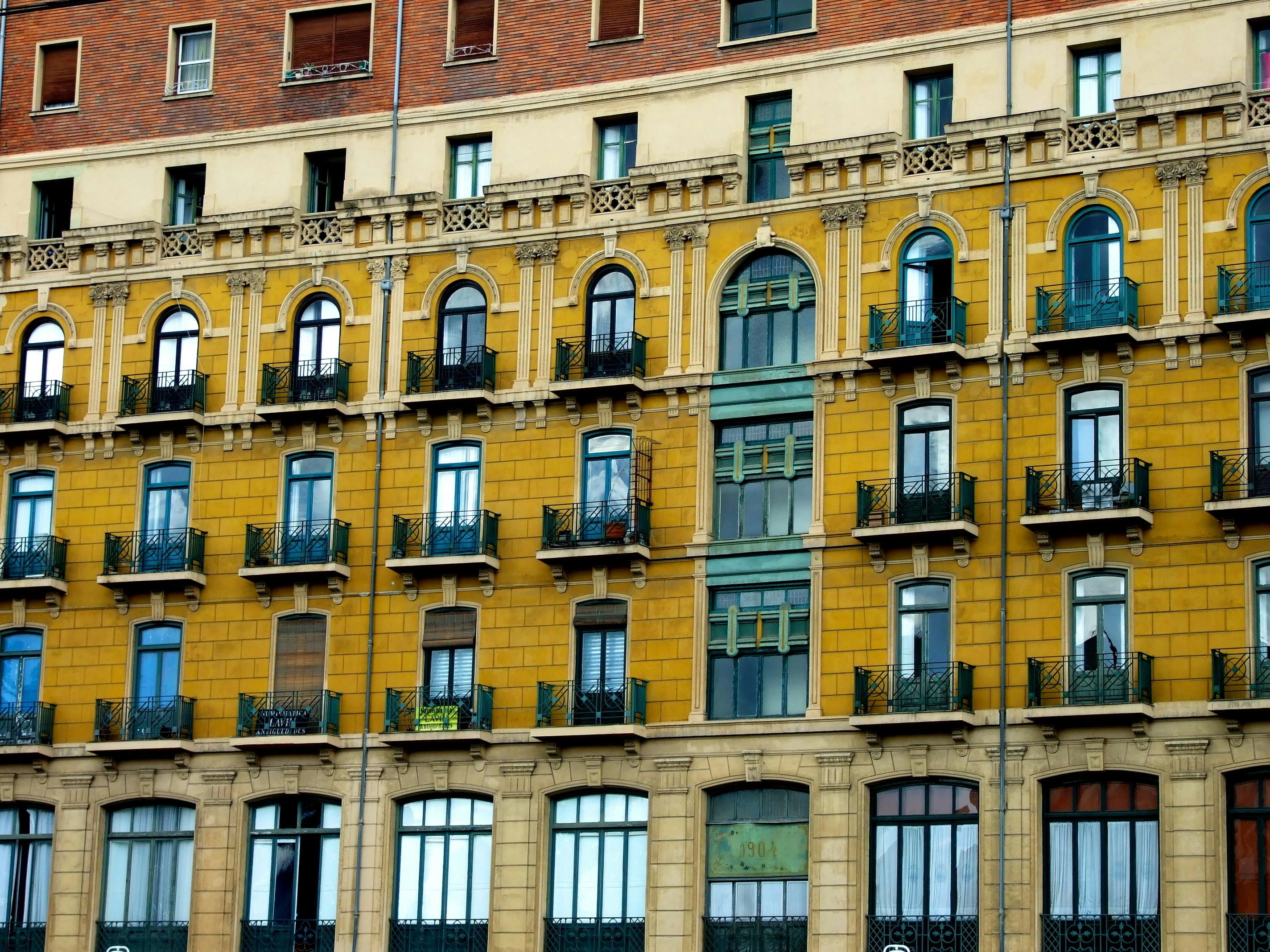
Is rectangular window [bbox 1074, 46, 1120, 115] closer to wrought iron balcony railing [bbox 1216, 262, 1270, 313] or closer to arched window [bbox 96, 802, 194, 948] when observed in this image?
wrought iron balcony railing [bbox 1216, 262, 1270, 313]

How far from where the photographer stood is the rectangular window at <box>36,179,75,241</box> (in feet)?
226

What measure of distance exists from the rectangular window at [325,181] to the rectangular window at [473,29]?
395 centimetres

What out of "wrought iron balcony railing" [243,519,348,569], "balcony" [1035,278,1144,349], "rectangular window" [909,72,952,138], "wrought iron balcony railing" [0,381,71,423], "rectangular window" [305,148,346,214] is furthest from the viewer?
"rectangular window" [305,148,346,214]

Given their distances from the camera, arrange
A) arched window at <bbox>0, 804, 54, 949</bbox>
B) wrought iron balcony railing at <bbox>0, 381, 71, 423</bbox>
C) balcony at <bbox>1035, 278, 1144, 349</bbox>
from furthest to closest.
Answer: wrought iron balcony railing at <bbox>0, 381, 71, 423</bbox> → arched window at <bbox>0, 804, 54, 949</bbox> → balcony at <bbox>1035, 278, 1144, 349</bbox>

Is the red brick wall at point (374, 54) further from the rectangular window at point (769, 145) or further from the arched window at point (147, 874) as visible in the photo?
the arched window at point (147, 874)

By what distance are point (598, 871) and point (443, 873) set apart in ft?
12.1

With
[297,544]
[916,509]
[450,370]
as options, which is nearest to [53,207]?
[297,544]

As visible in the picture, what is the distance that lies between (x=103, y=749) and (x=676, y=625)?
547 inches

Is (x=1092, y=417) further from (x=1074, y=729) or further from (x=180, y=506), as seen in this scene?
(x=180, y=506)

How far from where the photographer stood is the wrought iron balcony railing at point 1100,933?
53.3 metres

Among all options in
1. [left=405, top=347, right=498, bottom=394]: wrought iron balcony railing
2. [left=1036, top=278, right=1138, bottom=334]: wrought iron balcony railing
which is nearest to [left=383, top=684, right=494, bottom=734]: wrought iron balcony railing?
[left=405, top=347, right=498, bottom=394]: wrought iron balcony railing

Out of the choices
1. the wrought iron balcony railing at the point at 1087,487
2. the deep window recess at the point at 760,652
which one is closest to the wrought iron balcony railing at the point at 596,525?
the deep window recess at the point at 760,652

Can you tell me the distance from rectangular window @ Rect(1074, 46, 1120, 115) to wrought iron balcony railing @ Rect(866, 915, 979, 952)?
1770cm

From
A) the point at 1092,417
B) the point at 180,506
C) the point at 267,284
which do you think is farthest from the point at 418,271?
the point at 1092,417
